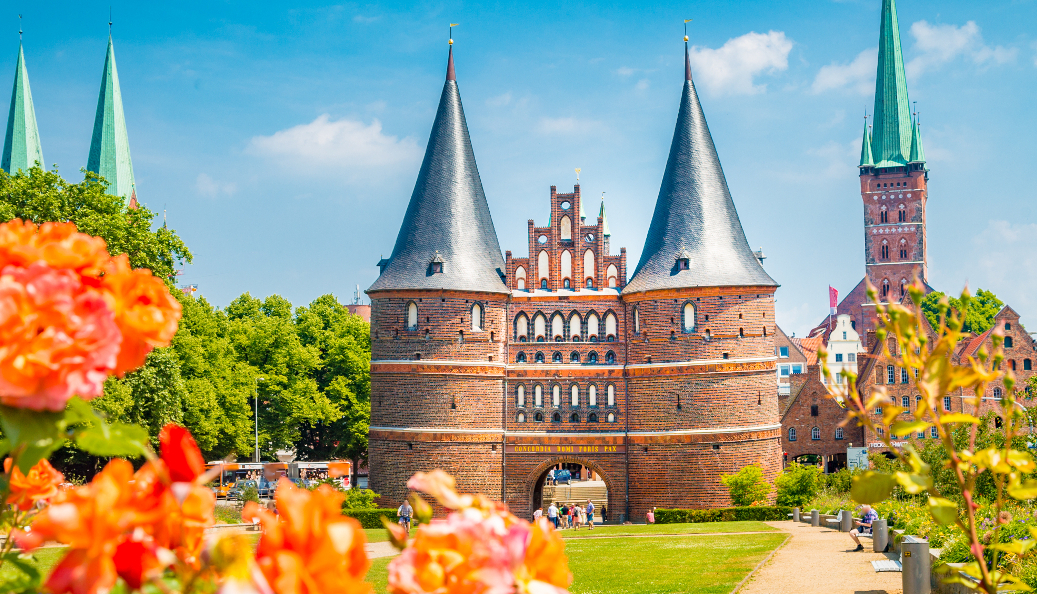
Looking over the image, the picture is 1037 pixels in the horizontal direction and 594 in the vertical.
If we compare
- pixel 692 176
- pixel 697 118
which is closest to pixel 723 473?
pixel 692 176

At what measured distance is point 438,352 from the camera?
1414 inches

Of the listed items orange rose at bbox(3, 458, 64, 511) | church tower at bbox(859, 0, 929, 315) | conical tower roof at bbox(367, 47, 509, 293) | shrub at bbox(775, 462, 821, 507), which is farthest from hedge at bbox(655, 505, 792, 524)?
church tower at bbox(859, 0, 929, 315)

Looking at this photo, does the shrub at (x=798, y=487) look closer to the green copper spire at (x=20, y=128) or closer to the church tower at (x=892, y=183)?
the green copper spire at (x=20, y=128)

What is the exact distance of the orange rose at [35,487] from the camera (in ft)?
8.84

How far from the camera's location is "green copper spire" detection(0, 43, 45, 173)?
5772cm

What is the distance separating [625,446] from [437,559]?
35534 mm

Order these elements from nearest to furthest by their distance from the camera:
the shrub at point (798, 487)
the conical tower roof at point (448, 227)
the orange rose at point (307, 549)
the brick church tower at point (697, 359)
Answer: the orange rose at point (307, 549), the shrub at point (798, 487), the brick church tower at point (697, 359), the conical tower roof at point (448, 227)

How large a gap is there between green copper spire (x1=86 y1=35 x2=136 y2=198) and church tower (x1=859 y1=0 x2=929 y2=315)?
61085 mm

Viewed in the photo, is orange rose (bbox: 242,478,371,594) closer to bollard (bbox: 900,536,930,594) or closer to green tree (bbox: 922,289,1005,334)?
bollard (bbox: 900,536,930,594)

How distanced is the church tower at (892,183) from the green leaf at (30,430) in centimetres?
9104

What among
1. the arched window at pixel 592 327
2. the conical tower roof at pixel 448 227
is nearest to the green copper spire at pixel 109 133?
the conical tower roof at pixel 448 227

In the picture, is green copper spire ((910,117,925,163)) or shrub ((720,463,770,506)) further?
green copper spire ((910,117,925,163))

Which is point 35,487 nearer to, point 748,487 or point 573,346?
point 748,487

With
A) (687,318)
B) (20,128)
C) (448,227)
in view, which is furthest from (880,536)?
(20,128)
